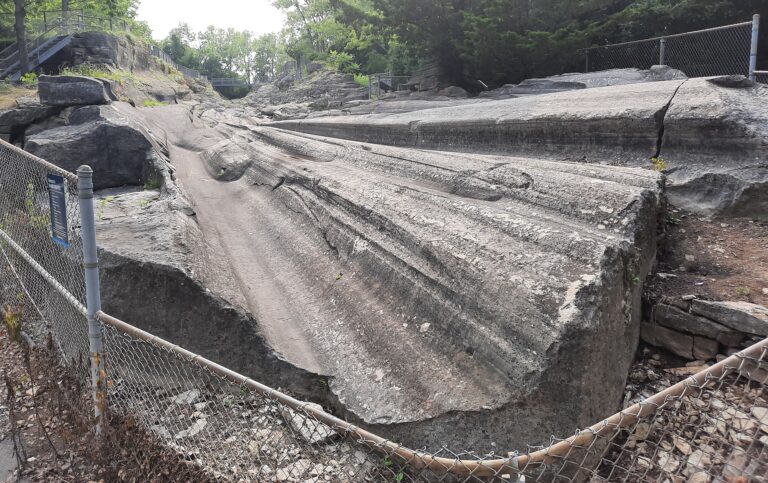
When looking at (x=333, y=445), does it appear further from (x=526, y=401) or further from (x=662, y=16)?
(x=662, y=16)

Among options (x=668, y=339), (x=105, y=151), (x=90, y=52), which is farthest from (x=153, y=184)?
(x=90, y=52)

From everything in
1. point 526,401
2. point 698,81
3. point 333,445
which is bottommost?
point 333,445

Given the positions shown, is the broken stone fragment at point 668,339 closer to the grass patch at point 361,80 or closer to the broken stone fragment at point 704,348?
the broken stone fragment at point 704,348

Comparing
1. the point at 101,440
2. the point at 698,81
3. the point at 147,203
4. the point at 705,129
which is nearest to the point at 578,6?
→ the point at 698,81

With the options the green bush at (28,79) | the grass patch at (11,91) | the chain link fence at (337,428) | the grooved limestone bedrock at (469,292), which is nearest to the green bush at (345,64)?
the green bush at (28,79)

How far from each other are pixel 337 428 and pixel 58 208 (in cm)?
200

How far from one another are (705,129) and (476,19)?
899 centimetres

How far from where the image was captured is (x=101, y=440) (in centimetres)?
277

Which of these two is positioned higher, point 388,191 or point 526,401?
point 388,191

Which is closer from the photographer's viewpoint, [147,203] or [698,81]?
[698,81]

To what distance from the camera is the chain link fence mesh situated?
8.77m

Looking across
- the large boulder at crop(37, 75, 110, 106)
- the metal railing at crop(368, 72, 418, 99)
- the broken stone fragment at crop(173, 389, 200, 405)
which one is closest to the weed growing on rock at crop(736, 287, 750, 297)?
the broken stone fragment at crop(173, 389, 200, 405)

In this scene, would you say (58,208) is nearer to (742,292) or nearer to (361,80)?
(742,292)

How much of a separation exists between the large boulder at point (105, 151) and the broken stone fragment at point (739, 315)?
243 inches
